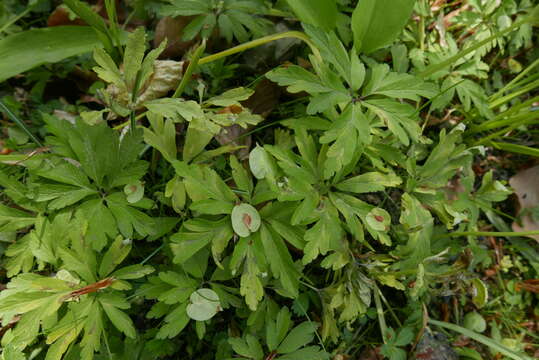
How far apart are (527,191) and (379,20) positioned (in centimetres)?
125

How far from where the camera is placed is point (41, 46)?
5.81 ft

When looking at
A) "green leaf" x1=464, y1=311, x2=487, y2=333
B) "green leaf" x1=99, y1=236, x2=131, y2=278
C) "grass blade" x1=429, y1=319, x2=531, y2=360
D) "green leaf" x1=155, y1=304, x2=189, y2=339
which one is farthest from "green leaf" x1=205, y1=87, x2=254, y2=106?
"green leaf" x1=464, y1=311, x2=487, y2=333

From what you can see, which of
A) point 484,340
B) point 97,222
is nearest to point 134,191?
point 97,222

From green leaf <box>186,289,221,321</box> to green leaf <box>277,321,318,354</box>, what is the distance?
294mm

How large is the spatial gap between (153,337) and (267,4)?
4.76ft

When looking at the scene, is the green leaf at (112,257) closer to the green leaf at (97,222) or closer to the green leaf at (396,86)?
the green leaf at (97,222)

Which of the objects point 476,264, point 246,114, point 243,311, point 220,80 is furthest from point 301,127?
point 476,264

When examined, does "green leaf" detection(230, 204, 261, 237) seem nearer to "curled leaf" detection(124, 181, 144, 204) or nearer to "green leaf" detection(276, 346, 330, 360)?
"curled leaf" detection(124, 181, 144, 204)

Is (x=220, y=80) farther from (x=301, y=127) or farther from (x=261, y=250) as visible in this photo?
(x=261, y=250)

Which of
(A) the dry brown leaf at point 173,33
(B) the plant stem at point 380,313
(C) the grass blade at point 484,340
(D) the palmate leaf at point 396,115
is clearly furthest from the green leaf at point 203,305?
(A) the dry brown leaf at point 173,33

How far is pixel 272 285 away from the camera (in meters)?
1.54

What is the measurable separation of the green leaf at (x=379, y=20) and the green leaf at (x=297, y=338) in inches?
42.5

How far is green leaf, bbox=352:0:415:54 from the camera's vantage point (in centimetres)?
143

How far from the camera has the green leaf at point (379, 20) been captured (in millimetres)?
1430
